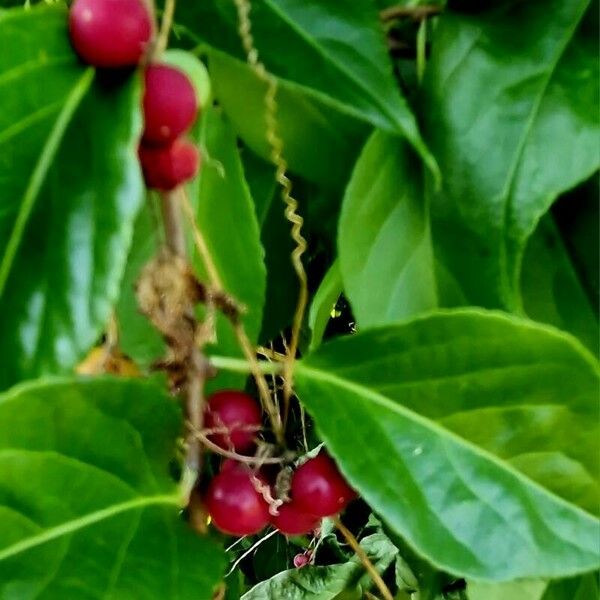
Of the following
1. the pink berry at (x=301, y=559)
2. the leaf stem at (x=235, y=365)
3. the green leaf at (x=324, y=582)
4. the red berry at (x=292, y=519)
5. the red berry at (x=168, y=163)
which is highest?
the red berry at (x=168, y=163)

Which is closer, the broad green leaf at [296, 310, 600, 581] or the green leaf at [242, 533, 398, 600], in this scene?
the broad green leaf at [296, 310, 600, 581]

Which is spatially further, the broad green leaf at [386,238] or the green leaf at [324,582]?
the green leaf at [324,582]

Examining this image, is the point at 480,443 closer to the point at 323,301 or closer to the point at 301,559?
the point at 323,301

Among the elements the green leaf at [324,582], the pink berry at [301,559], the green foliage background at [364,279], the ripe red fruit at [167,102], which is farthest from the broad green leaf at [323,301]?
the pink berry at [301,559]

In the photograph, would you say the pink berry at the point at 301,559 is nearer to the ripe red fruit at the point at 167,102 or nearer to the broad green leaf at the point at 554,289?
the broad green leaf at the point at 554,289

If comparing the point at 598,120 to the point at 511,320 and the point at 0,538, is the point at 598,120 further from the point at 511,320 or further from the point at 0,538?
the point at 0,538

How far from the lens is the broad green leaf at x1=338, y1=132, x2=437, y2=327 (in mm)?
312

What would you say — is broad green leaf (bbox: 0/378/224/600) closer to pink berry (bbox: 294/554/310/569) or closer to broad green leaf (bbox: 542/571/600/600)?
broad green leaf (bbox: 542/571/600/600)

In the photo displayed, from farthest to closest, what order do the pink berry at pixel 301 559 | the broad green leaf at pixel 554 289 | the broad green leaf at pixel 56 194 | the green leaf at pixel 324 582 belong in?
the pink berry at pixel 301 559 < the green leaf at pixel 324 582 < the broad green leaf at pixel 554 289 < the broad green leaf at pixel 56 194

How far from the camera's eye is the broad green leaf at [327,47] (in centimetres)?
27

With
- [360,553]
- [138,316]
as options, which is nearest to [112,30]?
[138,316]

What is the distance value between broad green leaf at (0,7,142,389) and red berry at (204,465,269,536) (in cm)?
9

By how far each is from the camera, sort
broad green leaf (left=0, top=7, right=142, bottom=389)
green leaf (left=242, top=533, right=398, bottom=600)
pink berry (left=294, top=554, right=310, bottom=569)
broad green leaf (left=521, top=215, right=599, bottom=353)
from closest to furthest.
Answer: broad green leaf (left=0, top=7, right=142, bottom=389) < broad green leaf (left=521, top=215, right=599, bottom=353) < green leaf (left=242, top=533, right=398, bottom=600) < pink berry (left=294, top=554, right=310, bottom=569)

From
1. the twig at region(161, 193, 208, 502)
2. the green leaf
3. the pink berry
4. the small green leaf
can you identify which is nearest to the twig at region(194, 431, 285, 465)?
the twig at region(161, 193, 208, 502)
